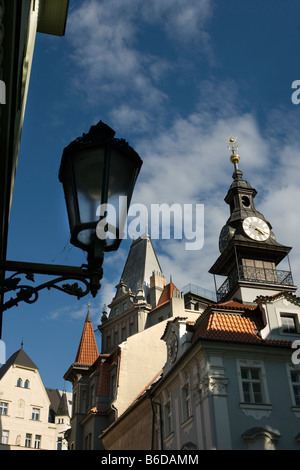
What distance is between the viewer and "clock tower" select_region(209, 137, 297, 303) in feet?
102

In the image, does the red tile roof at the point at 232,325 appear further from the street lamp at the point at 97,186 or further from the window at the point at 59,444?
the window at the point at 59,444

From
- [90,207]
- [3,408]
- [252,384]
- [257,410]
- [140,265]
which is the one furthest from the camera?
[140,265]

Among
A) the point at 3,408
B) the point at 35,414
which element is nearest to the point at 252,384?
the point at 3,408

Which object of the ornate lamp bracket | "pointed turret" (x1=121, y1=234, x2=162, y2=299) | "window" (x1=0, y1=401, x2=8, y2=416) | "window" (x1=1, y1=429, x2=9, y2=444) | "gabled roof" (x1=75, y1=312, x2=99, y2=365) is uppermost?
"pointed turret" (x1=121, y1=234, x2=162, y2=299)

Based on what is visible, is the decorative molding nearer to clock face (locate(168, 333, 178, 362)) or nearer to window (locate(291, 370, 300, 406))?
window (locate(291, 370, 300, 406))

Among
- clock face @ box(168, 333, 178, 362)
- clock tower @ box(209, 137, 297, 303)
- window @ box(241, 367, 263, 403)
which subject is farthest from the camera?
clock tower @ box(209, 137, 297, 303)

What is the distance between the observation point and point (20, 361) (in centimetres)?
5191

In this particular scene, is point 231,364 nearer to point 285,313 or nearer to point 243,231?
point 285,313

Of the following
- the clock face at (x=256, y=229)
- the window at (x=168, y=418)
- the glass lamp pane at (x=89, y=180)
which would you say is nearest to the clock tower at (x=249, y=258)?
the clock face at (x=256, y=229)

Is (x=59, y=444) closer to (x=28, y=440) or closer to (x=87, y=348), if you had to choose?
(x=28, y=440)

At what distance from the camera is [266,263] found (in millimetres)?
33219

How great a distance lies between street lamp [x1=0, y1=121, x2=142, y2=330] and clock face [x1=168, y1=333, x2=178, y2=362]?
19.5 metres

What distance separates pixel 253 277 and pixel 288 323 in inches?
358

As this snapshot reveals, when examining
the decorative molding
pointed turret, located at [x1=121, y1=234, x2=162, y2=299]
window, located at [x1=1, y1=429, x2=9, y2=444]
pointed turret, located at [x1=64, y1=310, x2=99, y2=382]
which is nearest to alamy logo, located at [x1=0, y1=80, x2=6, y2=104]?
the decorative molding
